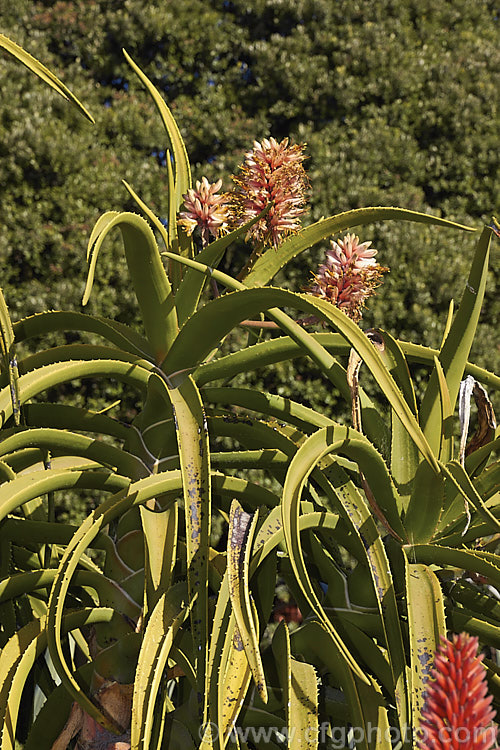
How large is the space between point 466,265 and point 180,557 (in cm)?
375

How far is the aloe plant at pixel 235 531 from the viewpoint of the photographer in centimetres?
73

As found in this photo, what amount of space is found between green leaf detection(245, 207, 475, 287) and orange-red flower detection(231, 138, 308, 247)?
34 millimetres

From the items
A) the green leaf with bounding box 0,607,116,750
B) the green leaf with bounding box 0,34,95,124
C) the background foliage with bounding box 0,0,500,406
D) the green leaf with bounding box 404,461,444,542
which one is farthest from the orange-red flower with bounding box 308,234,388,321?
the background foliage with bounding box 0,0,500,406

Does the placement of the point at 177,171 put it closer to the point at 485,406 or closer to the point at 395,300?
the point at 485,406

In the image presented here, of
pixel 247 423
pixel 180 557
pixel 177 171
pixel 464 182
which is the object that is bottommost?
pixel 180 557

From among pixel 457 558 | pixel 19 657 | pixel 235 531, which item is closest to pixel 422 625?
pixel 457 558

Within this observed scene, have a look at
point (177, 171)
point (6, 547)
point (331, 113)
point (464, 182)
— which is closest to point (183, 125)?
point (331, 113)

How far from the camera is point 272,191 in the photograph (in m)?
1.03

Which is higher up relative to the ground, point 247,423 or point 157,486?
point 247,423

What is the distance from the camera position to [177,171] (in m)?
1.07

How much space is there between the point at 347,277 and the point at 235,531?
17.8 inches

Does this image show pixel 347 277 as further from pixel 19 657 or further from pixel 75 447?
pixel 19 657

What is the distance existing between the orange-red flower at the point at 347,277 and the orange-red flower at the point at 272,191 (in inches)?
3.3

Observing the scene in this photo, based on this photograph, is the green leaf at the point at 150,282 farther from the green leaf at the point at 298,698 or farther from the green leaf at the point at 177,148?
the green leaf at the point at 298,698
